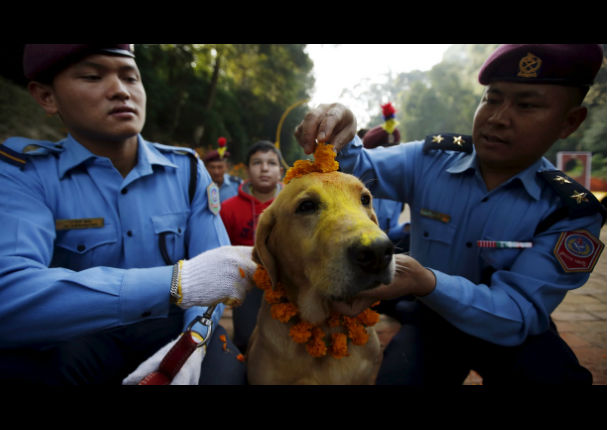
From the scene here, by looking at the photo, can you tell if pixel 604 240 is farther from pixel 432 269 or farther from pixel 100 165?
pixel 100 165

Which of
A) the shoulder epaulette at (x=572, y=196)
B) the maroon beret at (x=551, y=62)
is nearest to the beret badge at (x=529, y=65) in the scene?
the maroon beret at (x=551, y=62)

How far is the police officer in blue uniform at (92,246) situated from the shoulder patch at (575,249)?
4.83 ft

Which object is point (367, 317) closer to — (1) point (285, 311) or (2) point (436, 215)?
(1) point (285, 311)

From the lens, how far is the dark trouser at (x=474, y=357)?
1260 mm

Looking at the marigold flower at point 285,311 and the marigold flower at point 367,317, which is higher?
the marigold flower at point 285,311

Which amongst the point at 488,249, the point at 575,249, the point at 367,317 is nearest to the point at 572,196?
the point at 575,249

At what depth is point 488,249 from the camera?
38.7 inches

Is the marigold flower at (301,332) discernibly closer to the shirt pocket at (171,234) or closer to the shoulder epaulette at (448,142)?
the shirt pocket at (171,234)

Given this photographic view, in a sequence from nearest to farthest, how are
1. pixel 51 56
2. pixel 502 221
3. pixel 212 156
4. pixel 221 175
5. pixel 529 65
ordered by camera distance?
pixel 529 65
pixel 502 221
pixel 51 56
pixel 212 156
pixel 221 175

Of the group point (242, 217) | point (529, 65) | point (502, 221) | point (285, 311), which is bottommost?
point (242, 217)

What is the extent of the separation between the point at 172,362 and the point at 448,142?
5.67 ft

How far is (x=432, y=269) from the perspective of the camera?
3.33 feet

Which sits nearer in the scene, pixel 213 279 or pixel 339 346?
pixel 213 279
